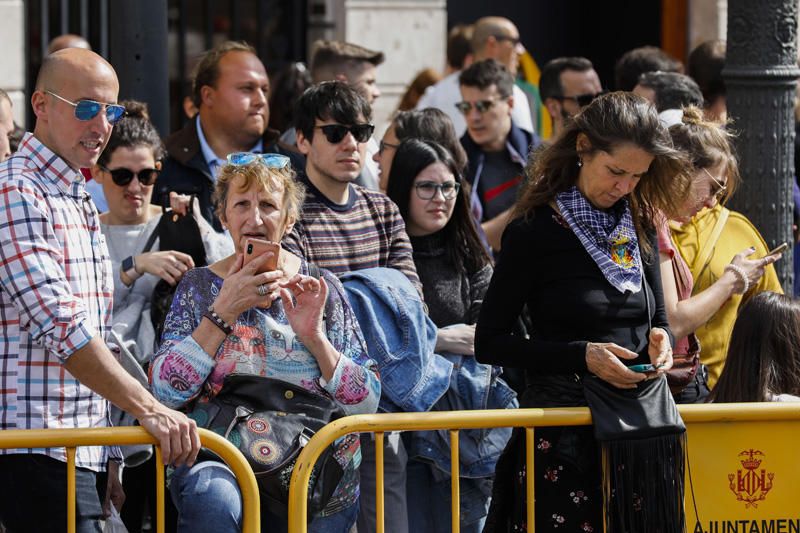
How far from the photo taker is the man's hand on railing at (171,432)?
383 cm

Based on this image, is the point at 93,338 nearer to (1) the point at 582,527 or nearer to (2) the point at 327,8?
(1) the point at 582,527

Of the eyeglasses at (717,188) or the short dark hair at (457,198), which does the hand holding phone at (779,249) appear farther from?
the short dark hair at (457,198)

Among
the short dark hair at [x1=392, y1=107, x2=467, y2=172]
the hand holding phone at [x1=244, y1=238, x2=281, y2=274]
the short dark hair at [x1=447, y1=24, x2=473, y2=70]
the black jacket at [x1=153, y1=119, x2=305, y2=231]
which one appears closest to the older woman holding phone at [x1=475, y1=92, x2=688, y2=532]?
the hand holding phone at [x1=244, y1=238, x2=281, y2=274]

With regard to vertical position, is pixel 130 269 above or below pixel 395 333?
above

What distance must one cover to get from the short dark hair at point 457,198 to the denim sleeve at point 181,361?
1424 millimetres

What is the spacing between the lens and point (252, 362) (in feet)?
13.8

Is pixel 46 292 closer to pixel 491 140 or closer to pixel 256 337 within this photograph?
pixel 256 337

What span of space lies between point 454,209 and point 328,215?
0.62 m

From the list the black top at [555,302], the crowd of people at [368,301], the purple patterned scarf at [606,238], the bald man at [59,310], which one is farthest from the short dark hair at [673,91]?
the bald man at [59,310]

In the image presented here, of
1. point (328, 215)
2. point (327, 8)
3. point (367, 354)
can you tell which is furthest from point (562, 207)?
point (327, 8)

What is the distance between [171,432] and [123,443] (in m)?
0.14

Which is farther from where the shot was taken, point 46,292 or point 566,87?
point 566,87

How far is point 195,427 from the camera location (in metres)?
3.88

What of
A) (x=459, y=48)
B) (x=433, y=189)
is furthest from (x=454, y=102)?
(x=433, y=189)
